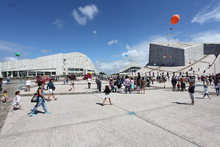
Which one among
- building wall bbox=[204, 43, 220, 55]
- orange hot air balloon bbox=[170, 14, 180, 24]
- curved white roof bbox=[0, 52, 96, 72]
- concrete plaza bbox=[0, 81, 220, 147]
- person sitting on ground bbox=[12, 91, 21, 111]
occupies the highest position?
building wall bbox=[204, 43, 220, 55]

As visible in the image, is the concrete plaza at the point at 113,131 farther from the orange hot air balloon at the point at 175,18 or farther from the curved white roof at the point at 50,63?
the curved white roof at the point at 50,63

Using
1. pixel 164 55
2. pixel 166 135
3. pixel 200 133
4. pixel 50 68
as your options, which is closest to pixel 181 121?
pixel 200 133

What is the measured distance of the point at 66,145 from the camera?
300cm

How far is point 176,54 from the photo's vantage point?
221 ft

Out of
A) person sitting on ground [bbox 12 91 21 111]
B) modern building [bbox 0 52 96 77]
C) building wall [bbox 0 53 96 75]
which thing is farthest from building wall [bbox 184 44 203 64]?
person sitting on ground [bbox 12 91 21 111]

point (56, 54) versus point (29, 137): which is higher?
point (56, 54)

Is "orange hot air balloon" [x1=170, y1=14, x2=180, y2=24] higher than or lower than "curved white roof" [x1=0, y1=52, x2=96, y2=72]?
lower

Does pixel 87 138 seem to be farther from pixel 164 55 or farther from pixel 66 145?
pixel 164 55

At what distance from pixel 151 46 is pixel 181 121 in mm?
87636

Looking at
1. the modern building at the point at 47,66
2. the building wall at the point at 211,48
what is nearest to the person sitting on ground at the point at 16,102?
the modern building at the point at 47,66

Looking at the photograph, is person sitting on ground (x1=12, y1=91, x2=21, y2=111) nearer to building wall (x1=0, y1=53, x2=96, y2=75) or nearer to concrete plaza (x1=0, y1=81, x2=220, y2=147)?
concrete plaza (x1=0, y1=81, x2=220, y2=147)

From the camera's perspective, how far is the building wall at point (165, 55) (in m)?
65.6

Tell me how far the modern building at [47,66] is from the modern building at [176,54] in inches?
2278

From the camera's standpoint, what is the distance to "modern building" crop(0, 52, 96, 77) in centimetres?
6819
